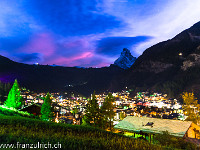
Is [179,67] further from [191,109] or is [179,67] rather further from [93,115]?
[93,115]

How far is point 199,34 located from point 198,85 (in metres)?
107

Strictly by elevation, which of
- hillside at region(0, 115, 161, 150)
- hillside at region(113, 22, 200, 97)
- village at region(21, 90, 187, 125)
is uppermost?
hillside at region(113, 22, 200, 97)

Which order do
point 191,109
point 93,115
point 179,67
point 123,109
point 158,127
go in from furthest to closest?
1. point 179,67
2. point 123,109
3. point 191,109
4. point 93,115
5. point 158,127

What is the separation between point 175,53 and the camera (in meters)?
192

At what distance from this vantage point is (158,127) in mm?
20266

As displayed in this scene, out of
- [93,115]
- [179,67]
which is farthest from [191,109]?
[179,67]

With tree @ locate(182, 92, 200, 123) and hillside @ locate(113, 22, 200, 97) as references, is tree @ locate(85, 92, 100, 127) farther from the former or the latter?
hillside @ locate(113, 22, 200, 97)

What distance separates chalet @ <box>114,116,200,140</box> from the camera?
1894 cm

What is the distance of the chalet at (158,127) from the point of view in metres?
18.9

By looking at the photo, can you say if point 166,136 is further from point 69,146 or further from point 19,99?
point 19,99

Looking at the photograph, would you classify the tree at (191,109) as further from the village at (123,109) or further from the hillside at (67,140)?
the hillside at (67,140)

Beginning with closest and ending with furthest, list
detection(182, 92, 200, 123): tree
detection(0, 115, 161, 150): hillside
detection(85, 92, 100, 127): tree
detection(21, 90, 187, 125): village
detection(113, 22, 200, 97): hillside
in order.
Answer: detection(0, 115, 161, 150): hillside
detection(85, 92, 100, 127): tree
detection(182, 92, 200, 123): tree
detection(21, 90, 187, 125): village
detection(113, 22, 200, 97): hillside

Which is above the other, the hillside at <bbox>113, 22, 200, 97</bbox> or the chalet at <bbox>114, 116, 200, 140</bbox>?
the hillside at <bbox>113, 22, 200, 97</bbox>

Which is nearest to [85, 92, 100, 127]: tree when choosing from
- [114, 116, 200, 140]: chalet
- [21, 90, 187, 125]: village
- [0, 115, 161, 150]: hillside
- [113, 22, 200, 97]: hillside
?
[114, 116, 200, 140]: chalet
